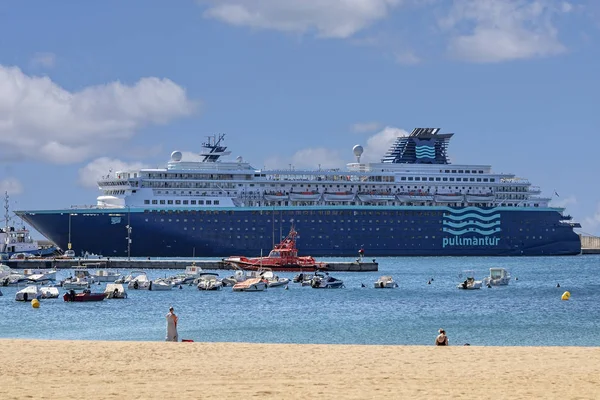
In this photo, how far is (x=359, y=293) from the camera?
4994 cm

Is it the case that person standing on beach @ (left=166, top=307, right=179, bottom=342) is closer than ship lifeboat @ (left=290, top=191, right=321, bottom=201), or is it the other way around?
person standing on beach @ (left=166, top=307, right=179, bottom=342)

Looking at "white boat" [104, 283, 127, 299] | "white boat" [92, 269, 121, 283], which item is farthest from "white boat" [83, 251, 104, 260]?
"white boat" [104, 283, 127, 299]

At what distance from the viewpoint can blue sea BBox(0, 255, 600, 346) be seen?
3084cm

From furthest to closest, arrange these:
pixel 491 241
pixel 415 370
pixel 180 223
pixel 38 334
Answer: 1. pixel 491 241
2. pixel 180 223
3. pixel 38 334
4. pixel 415 370

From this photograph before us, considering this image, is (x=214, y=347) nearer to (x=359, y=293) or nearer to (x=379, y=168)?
(x=359, y=293)

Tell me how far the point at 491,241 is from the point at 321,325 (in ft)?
189

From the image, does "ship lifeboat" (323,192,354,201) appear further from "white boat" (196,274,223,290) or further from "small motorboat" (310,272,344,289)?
"white boat" (196,274,223,290)

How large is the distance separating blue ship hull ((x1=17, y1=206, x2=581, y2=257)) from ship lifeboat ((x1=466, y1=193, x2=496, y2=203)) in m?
1.31

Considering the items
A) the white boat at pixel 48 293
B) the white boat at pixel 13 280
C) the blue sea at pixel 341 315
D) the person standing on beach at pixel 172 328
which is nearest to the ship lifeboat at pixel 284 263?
the blue sea at pixel 341 315

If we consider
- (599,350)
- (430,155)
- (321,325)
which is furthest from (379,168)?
(599,350)

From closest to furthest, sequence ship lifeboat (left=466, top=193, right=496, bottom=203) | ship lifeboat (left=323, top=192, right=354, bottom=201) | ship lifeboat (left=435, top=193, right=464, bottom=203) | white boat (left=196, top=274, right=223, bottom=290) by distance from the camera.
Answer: white boat (left=196, top=274, right=223, bottom=290)
ship lifeboat (left=323, top=192, right=354, bottom=201)
ship lifeboat (left=435, top=193, right=464, bottom=203)
ship lifeboat (left=466, top=193, right=496, bottom=203)

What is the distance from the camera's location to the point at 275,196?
86.3 metres

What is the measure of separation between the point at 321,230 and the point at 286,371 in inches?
2603

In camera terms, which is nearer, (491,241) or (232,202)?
(232,202)
